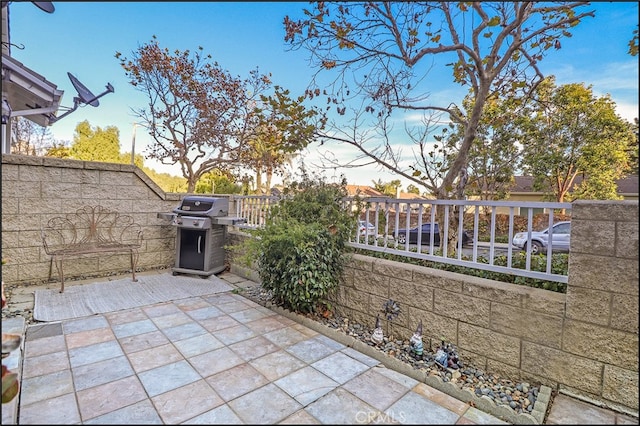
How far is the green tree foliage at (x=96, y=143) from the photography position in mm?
16531

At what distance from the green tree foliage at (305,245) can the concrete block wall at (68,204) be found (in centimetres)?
259

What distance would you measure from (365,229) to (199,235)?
9.17 feet

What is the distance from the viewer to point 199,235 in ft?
16.3

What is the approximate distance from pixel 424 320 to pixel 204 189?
1085cm

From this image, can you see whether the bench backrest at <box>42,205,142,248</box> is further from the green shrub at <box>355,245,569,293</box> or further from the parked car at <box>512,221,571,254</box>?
the parked car at <box>512,221,571,254</box>

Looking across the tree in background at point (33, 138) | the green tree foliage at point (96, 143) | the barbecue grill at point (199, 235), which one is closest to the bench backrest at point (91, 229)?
the barbecue grill at point (199, 235)

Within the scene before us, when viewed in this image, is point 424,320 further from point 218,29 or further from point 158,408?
point 218,29

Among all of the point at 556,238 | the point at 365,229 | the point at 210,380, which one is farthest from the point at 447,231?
the point at 210,380

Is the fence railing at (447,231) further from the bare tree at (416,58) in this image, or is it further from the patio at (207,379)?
the patio at (207,379)

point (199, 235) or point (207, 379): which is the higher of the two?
point (199, 235)

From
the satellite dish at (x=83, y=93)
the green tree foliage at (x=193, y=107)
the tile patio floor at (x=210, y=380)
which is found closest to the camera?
the tile patio floor at (x=210, y=380)

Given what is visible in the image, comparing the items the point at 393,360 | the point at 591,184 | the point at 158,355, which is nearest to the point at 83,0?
the point at 158,355

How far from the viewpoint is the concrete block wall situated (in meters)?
4.16

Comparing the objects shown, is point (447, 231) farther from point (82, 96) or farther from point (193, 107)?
point (193, 107)
